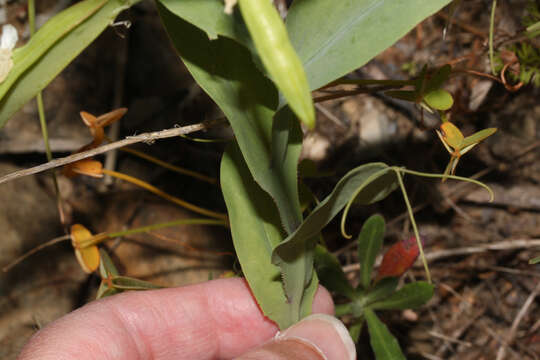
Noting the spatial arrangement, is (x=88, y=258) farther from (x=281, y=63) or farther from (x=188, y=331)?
(x=281, y=63)

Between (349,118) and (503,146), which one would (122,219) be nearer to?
(349,118)

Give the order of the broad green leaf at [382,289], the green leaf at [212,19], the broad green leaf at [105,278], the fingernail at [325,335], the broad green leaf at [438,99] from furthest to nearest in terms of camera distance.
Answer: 1. the broad green leaf at [382,289]
2. the broad green leaf at [105,278]
3. the fingernail at [325,335]
4. the broad green leaf at [438,99]
5. the green leaf at [212,19]

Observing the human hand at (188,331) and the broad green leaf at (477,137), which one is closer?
the broad green leaf at (477,137)

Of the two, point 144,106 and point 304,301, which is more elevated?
point 144,106

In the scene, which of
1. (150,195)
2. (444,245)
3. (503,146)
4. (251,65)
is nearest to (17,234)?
(150,195)

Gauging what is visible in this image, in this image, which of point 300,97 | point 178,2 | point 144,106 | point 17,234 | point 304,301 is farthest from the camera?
point 144,106

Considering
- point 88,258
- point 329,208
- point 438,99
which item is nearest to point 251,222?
point 329,208

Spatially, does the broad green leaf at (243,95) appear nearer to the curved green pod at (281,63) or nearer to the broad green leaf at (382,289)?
the curved green pod at (281,63)

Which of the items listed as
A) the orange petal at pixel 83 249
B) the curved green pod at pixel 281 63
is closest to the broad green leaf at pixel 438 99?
the curved green pod at pixel 281 63
